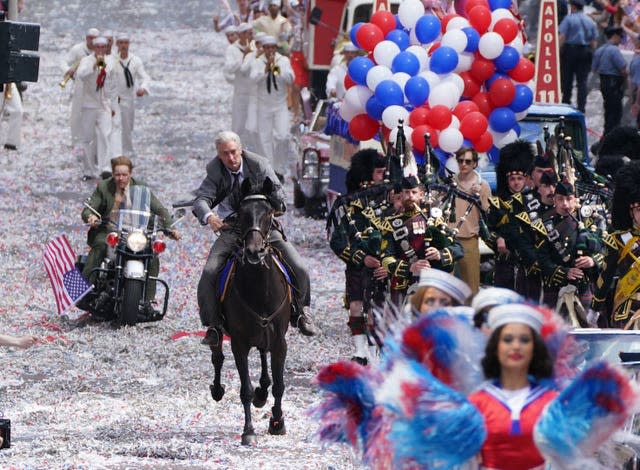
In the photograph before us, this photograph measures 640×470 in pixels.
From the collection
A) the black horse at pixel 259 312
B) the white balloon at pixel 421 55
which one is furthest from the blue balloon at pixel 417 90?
the black horse at pixel 259 312

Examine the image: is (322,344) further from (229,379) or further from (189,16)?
(189,16)

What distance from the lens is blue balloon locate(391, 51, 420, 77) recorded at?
1736cm

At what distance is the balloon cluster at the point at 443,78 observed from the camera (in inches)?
677

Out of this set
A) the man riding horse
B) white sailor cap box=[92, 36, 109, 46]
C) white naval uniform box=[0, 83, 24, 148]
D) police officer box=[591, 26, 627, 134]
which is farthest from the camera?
white naval uniform box=[0, 83, 24, 148]

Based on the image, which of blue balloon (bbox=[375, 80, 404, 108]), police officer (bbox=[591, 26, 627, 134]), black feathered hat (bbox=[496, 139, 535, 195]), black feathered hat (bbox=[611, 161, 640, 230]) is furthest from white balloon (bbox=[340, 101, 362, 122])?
police officer (bbox=[591, 26, 627, 134])

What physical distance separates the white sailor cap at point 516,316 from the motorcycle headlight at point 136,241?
10.4m

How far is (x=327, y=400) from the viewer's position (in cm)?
774

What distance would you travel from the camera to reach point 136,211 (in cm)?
1767

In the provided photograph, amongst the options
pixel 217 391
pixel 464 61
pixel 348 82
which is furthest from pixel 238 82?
pixel 217 391

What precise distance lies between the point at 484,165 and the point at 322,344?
124 inches

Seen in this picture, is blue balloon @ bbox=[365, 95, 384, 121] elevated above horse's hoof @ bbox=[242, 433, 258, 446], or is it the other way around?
blue balloon @ bbox=[365, 95, 384, 121]

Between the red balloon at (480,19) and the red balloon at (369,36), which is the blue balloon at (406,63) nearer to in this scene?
the red balloon at (369,36)

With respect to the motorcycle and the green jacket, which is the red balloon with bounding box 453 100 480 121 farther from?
the green jacket

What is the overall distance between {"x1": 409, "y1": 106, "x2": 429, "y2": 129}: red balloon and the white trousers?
12487mm
